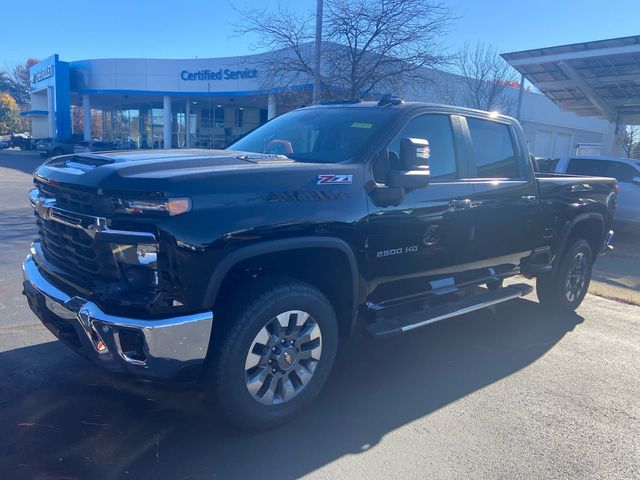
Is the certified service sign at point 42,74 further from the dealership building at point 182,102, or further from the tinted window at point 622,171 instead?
the tinted window at point 622,171

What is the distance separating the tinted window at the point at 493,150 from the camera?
4.79 meters

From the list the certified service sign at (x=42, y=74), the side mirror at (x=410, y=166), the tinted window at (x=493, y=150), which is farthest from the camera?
the certified service sign at (x=42, y=74)

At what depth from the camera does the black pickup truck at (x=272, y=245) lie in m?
2.81

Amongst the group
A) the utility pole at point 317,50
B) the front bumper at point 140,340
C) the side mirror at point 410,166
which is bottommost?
the front bumper at point 140,340

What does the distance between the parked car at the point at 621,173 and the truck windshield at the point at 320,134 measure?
995 centimetres

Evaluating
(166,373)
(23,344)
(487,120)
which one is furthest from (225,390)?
(487,120)

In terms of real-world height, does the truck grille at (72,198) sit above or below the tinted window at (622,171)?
below

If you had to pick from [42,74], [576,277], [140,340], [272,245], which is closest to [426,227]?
[272,245]

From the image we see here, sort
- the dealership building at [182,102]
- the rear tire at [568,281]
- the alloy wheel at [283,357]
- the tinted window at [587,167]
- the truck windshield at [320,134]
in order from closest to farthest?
the alloy wheel at [283,357] < the truck windshield at [320,134] < the rear tire at [568,281] < the tinted window at [587,167] < the dealership building at [182,102]

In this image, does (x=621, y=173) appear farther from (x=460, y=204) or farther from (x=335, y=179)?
(x=335, y=179)

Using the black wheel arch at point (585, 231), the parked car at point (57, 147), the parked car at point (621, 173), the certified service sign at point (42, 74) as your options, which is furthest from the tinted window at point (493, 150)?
the certified service sign at point (42, 74)

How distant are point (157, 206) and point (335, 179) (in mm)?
1186

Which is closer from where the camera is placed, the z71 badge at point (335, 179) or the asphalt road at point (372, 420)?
the asphalt road at point (372, 420)

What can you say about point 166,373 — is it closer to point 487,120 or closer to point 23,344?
point 23,344
